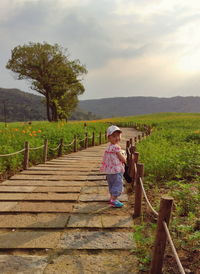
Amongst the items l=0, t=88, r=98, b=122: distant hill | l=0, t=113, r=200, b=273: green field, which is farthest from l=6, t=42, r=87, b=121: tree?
l=0, t=88, r=98, b=122: distant hill

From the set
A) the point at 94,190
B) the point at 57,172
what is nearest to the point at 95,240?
the point at 94,190

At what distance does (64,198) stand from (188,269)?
9.83 feet

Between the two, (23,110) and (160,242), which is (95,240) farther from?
(23,110)

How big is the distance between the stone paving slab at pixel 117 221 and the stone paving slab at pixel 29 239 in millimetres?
829

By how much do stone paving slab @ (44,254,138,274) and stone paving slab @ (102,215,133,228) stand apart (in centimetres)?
80

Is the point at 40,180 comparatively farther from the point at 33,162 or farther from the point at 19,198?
the point at 33,162

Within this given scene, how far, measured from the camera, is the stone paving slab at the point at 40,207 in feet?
15.0

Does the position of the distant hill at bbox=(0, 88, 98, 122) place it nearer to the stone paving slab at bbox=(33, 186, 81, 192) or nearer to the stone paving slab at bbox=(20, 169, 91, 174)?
the stone paving slab at bbox=(20, 169, 91, 174)

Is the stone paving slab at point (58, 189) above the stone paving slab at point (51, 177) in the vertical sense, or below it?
below

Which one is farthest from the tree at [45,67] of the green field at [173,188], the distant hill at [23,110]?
the distant hill at [23,110]

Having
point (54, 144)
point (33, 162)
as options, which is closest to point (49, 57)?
point (54, 144)

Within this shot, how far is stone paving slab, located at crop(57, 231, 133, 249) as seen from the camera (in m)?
3.30

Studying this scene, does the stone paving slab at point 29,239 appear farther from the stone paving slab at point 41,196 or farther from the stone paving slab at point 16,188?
the stone paving slab at point 16,188

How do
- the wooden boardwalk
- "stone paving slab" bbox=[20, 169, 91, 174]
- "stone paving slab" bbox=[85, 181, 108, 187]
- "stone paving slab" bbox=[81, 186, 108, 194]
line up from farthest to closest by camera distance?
"stone paving slab" bbox=[20, 169, 91, 174] → "stone paving slab" bbox=[85, 181, 108, 187] → "stone paving slab" bbox=[81, 186, 108, 194] → the wooden boardwalk
